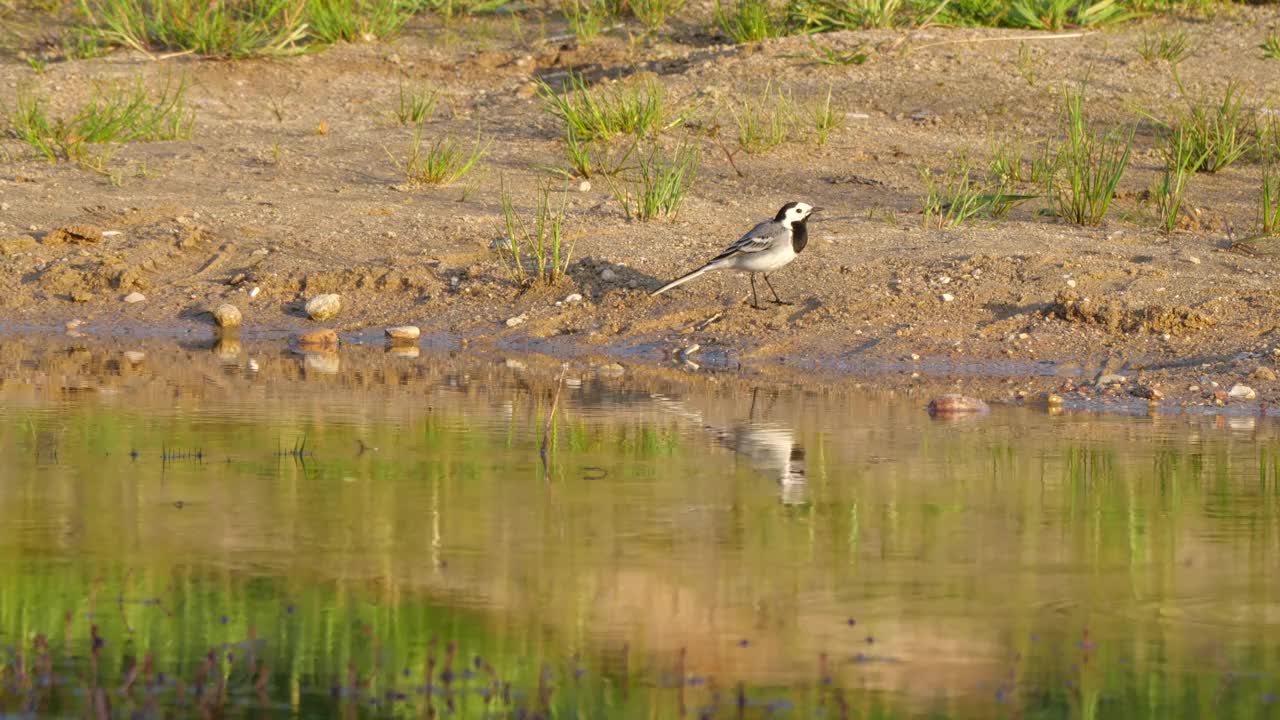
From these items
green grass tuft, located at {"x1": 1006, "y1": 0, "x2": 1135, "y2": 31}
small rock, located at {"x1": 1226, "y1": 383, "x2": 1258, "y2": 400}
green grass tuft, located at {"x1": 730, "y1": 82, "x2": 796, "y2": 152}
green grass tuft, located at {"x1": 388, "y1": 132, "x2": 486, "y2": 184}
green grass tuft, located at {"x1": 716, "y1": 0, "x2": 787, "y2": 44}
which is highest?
green grass tuft, located at {"x1": 1006, "y1": 0, "x2": 1135, "y2": 31}

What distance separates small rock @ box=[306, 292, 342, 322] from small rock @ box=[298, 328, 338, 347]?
0.29m

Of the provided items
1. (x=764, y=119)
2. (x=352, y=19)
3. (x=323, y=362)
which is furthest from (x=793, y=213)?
(x=352, y=19)

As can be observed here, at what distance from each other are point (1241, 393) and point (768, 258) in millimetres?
2200

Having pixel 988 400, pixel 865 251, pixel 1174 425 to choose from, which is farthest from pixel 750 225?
pixel 1174 425

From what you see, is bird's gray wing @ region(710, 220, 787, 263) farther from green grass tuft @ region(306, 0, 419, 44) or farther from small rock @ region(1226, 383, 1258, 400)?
green grass tuft @ region(306, 0, 419, 44)

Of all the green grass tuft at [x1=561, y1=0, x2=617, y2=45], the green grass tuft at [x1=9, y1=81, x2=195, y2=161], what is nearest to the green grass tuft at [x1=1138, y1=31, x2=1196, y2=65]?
the green grass tuft at [x1=561, y1=0, x2=617, y2=45]

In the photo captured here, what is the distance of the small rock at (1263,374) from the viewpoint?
754cm

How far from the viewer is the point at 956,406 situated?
700 centimetres

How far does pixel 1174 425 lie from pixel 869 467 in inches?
60.2

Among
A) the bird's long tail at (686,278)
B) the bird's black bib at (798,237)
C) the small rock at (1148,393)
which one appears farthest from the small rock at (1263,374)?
the bird's long tail at (686,278)

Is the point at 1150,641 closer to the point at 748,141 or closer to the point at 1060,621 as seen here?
the point at 1060,621

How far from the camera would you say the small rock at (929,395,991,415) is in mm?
6969

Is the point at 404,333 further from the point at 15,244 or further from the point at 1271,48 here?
the point at 1271,48

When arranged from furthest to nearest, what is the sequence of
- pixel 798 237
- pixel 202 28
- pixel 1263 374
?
pixel 202 28 → pixel 798 237 → pixel 1263 374
